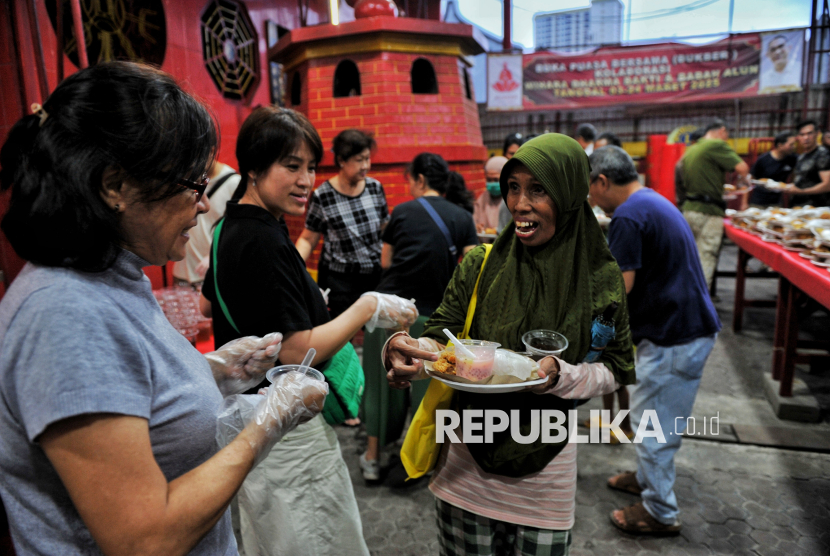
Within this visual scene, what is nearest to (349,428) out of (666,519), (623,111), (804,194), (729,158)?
(666,519)

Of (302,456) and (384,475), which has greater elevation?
(302,456)

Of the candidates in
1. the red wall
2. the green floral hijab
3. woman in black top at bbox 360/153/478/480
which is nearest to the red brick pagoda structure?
the red wall

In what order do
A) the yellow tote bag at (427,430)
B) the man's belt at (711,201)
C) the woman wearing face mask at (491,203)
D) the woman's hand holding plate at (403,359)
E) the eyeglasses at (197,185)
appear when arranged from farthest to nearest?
the man's belt at (711,201) < the woman wearing face mask at (491,203) < the yellow tote bag at (427,430) < the woman's hand holding plate at (403,359) < the eyeglasses at (197,185)

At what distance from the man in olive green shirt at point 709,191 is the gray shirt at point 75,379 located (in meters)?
6.58

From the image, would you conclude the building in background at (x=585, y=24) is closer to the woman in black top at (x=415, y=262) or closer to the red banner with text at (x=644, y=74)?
the red banner with text at (x=644, y=74)

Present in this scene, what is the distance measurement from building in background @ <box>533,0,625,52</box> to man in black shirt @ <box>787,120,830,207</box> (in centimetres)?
844

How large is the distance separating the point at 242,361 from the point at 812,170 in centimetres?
743

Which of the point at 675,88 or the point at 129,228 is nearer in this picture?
the point at 129,228

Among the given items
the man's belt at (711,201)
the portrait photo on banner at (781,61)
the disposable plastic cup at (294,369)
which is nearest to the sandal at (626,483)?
the disposable plastic cup at (294,369)

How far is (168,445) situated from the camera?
0.92 metres

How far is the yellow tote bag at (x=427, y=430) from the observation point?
169 cm

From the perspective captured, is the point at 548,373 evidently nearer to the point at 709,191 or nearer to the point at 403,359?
the point at 403,359

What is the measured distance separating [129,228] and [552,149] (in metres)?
1.23

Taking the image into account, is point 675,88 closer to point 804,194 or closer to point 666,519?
point 804,194
